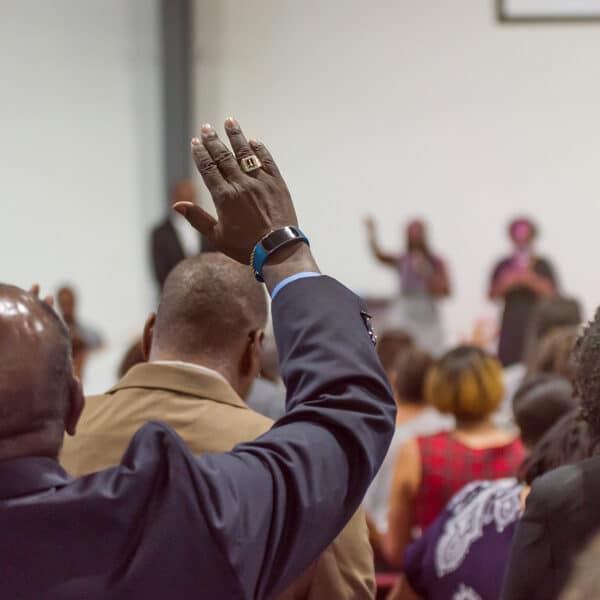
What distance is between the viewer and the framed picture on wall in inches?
440

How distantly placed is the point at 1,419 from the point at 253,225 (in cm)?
36

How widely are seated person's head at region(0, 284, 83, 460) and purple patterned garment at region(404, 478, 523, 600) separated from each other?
1.23m

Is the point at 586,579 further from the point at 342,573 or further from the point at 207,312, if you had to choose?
the point at 207,312

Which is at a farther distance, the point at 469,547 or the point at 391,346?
the point at 391,346

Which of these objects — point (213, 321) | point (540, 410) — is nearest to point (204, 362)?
point (213, 321)

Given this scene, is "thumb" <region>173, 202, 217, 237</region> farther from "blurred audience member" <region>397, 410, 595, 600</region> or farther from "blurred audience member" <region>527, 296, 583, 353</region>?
"blurred audience member" <region>527, 296, 583, 353</region>

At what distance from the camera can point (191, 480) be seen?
1.21 meters

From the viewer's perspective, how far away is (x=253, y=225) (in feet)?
4.74

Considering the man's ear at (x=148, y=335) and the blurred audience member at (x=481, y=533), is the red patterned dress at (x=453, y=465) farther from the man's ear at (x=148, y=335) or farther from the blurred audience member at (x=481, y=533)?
the man's ear at (x=148, y=335)

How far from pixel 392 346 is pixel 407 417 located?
814 millimetres

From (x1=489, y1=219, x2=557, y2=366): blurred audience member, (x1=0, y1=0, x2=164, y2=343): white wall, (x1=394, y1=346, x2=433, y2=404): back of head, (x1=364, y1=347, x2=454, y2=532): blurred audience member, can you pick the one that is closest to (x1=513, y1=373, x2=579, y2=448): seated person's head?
(x1=364, y1=347, x2=454, y2=532): blurred audience member

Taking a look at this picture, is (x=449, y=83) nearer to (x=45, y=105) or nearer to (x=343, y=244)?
(x=343, y=244)

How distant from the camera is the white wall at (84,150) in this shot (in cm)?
1005

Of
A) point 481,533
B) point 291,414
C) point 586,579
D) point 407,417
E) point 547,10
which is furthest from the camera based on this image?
point 547,10
